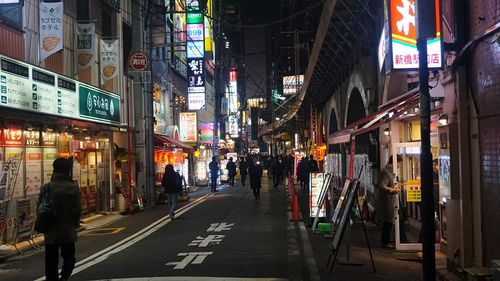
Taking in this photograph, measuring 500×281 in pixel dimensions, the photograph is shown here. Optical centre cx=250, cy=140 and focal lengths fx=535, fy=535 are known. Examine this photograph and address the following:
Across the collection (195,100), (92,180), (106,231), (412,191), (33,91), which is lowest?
(106,231)

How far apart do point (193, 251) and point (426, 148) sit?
19.2 ft

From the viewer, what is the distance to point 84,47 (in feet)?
57.8

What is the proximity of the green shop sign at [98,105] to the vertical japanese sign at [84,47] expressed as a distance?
81 cm

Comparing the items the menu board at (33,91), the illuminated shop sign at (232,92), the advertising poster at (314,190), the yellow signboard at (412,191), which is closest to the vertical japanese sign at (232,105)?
the illuminated shop sign at (232,92)

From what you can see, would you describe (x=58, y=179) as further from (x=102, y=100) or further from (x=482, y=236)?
(x=102, y=100)

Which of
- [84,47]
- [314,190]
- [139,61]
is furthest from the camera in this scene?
[139,61]

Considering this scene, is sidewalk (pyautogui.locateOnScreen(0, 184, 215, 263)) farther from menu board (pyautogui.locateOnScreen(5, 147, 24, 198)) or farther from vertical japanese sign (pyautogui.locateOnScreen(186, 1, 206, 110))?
vertical japanese sign (pyautogui.locateOnScreen(186, 1, 206, 110))

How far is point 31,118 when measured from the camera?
13633 mm

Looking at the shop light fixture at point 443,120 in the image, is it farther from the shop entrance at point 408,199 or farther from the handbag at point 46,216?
the handbag at point 46,216

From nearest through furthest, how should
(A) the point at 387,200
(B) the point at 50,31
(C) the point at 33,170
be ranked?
1. (A) the point at 387,200
2. (B) the point at 50,31
3. (C) the point at 33,170

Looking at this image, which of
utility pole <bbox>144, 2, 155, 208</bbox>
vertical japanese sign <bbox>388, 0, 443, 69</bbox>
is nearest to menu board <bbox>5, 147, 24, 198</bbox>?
utility pole <bbox>144, 2, 155, 208</bbox>

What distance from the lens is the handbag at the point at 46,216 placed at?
7039 millimetres

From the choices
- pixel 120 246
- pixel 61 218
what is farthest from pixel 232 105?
pixel 61 218

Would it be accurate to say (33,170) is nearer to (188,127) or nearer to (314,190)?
(314,190)
